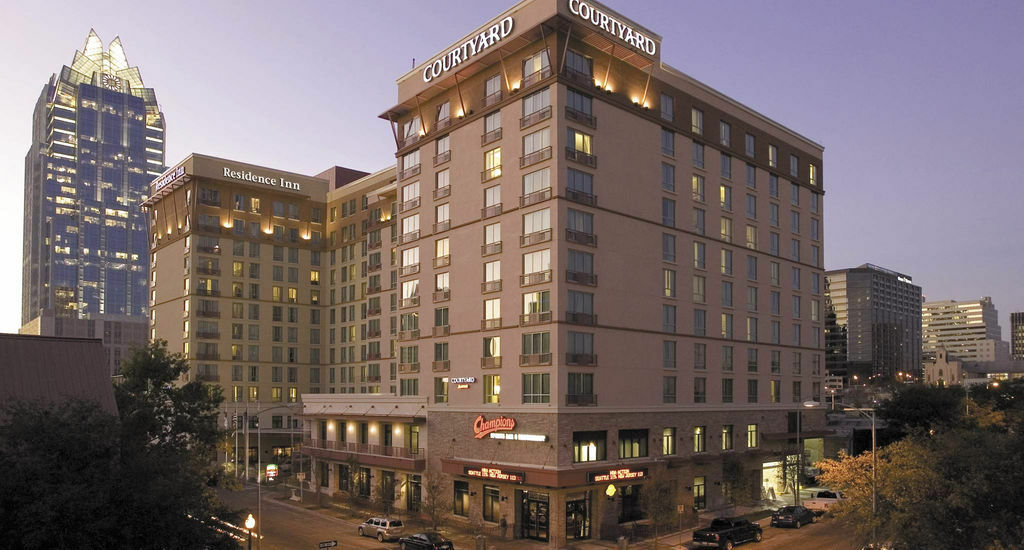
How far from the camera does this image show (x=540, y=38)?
6222 centimetres

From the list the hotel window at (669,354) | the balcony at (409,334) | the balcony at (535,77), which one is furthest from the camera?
the balcony at (409,334)

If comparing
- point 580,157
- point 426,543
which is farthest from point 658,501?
point 580,157

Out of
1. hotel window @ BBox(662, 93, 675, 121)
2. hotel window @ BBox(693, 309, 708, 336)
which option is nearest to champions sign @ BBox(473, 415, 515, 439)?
hotel window @ BBox(693, 309, 708, 336)

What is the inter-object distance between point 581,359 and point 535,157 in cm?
1592

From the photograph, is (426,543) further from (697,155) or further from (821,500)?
(697,155)

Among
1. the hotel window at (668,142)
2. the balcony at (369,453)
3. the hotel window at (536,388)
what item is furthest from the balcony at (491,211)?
the balcony at (369,453)

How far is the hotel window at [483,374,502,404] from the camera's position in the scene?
6369 cm

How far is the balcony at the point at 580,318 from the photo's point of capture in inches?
2355

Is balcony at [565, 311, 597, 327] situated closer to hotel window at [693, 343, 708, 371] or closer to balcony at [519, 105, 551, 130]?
hotel window at [693, 343, 708, 371]

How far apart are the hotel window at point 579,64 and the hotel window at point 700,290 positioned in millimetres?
20995

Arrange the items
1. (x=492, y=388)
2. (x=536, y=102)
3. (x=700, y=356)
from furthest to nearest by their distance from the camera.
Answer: (x=700, y=356) → (x=492, y=388) → (x=536, y=102)

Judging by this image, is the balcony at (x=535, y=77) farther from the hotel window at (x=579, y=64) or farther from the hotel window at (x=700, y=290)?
the hotel window at (x=700, y=290)

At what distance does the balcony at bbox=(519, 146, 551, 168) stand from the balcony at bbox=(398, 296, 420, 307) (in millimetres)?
18110

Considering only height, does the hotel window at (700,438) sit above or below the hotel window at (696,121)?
below
